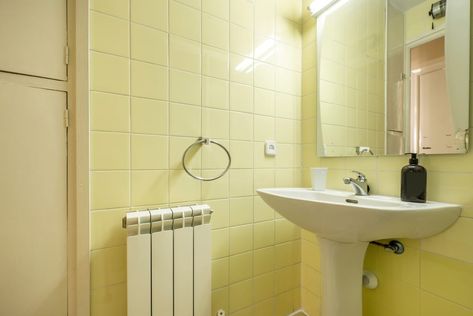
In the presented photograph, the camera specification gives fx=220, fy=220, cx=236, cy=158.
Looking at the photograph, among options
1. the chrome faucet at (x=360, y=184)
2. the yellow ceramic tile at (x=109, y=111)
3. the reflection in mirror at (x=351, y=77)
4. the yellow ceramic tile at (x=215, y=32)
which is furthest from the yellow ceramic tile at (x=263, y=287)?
the yellow ceramic tile at (x=215, y=32)

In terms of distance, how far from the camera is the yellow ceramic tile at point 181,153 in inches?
38.9

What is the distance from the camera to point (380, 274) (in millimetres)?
1001

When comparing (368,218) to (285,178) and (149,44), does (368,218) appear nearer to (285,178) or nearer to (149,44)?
(285,178)

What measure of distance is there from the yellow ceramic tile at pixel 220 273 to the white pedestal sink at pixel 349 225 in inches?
17.8

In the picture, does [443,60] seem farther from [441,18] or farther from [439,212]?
[439,212]

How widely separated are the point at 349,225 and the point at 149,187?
0.77 meters

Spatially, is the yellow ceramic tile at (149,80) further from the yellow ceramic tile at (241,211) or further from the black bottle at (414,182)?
the black bottle at (414,182)

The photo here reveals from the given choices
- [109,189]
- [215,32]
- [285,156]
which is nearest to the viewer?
[109,189]

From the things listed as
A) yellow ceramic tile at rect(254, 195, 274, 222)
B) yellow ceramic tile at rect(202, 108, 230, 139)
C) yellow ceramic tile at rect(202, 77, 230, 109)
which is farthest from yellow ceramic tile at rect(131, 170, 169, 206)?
yellow ceramic tile at rect(254, 195, 274, 222)

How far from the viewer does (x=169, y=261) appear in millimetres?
873

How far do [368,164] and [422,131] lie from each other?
258 mm

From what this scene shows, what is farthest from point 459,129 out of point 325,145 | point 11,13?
point 11,13

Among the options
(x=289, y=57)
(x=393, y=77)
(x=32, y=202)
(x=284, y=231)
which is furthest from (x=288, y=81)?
(x=32, y=202)

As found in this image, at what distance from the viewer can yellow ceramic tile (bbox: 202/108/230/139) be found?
3.51 feet
